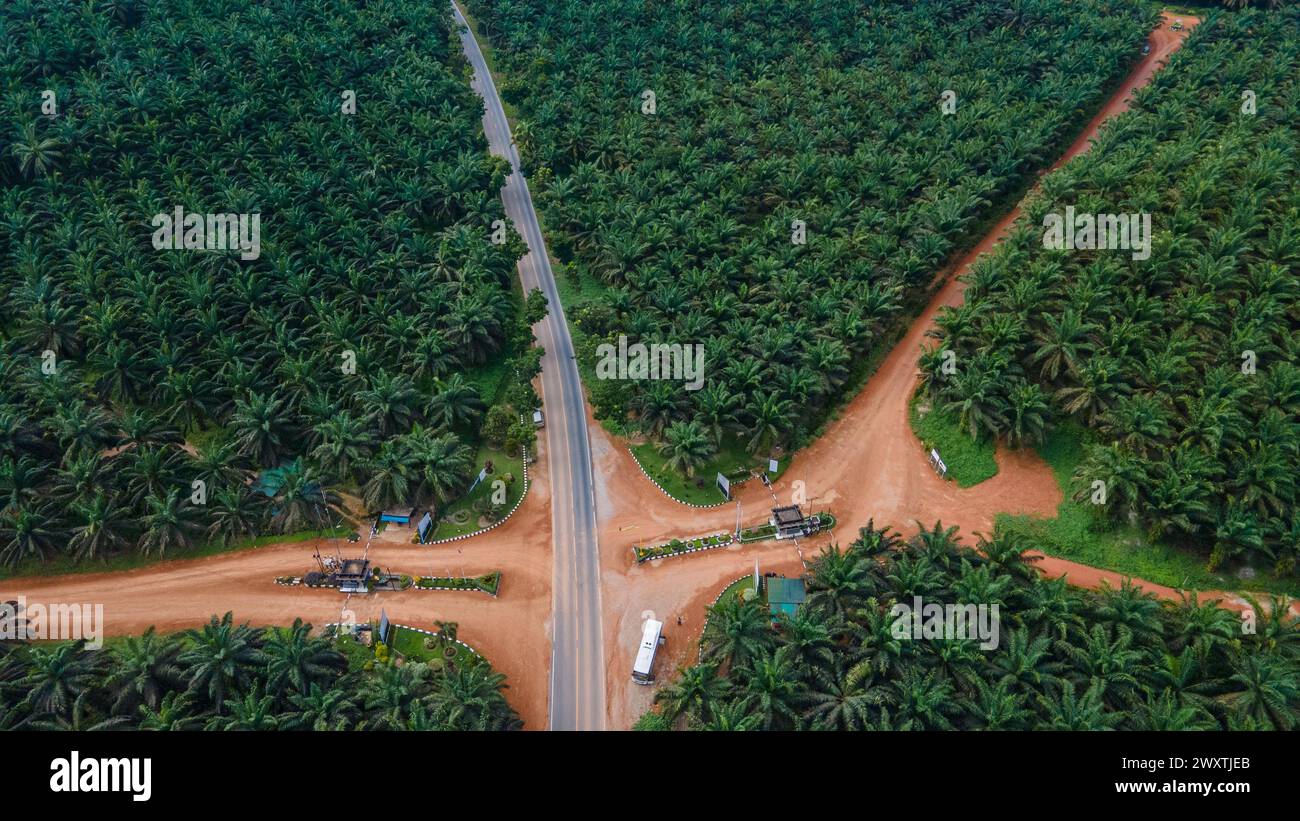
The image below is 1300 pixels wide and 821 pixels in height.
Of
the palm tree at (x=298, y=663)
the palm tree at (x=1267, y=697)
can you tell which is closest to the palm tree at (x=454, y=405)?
the palm tree at (x=298, y=663)

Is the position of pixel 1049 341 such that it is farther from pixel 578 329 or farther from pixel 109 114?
pixel 109 114

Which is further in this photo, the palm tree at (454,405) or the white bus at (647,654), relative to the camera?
the palm tree at (454,405)

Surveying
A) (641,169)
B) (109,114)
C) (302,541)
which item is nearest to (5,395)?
(302,541)

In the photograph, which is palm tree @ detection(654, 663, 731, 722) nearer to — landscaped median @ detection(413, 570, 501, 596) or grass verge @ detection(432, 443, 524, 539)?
landscaped median @ detection(413, 570, 501, 596)

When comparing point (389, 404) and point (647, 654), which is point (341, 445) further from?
point (647, 654)

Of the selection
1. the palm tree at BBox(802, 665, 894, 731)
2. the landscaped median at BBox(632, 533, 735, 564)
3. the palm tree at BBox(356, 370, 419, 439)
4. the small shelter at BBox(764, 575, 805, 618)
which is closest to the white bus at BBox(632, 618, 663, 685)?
the landscaped median at BBox(632, 533, 735, 564)

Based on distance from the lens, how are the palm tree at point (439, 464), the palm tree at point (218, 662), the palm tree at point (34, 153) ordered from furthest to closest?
the palm tree at point (34, 153) < the palm tree at point (439, 464) < the palm tree at point (218, 662)

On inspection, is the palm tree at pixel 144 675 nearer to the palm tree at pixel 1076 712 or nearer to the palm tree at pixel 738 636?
the palm tree at pixel 738 636
